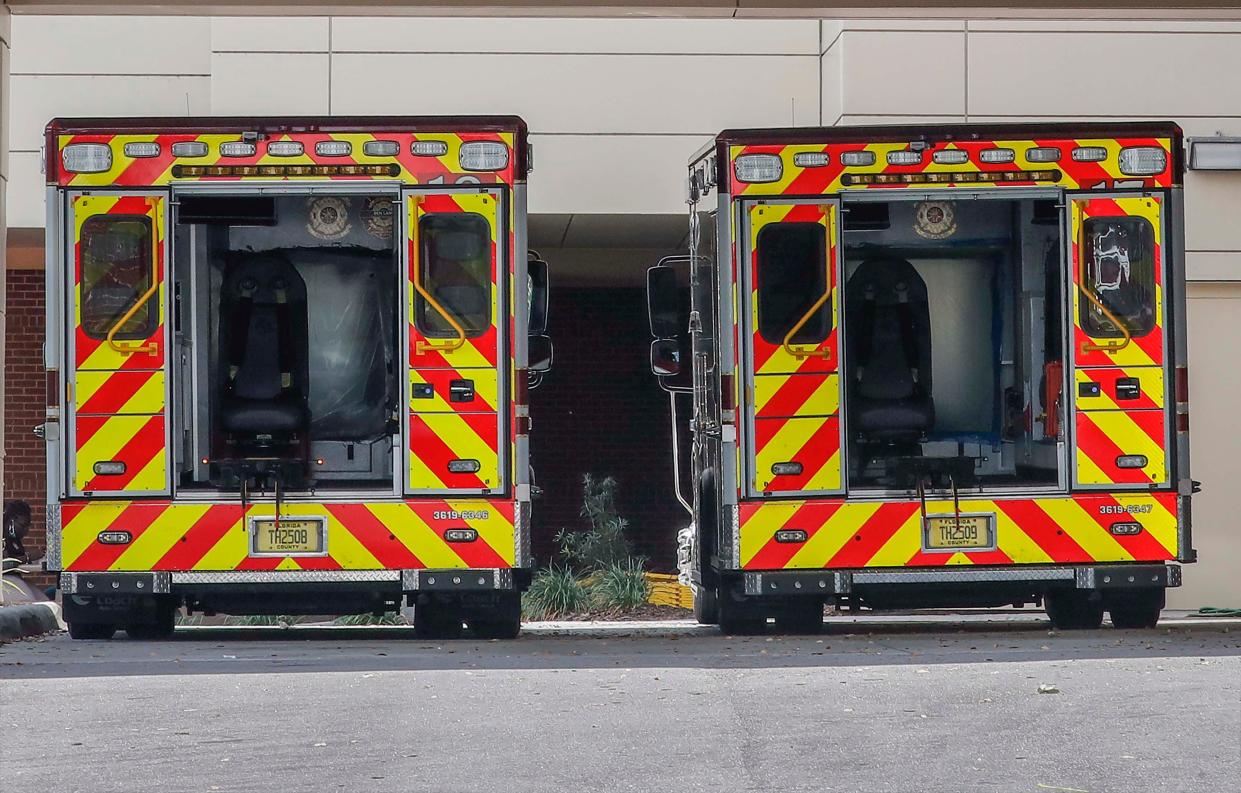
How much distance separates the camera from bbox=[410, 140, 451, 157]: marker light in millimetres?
11078

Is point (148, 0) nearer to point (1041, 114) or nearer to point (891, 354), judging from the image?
point (891, 354)

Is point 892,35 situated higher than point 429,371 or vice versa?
point 892,35

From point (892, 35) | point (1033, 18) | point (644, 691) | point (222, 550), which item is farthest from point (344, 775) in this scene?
point (892, 35)

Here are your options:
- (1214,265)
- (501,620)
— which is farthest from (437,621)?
(1214,265)

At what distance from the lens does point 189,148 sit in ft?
36.3

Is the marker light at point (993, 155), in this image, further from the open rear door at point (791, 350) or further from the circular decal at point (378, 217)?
the circular decal at point (378, 217)

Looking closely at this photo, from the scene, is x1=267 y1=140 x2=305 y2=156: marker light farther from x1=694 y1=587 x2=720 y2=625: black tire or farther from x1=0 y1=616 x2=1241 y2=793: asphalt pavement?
x1=694 y1=587 x2=720 y2=625: black tire

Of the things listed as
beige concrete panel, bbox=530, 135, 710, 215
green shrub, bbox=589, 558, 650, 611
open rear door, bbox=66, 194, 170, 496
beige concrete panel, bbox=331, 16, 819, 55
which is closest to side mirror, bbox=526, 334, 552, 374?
open rear door, bbox=66, 194, 170, 496

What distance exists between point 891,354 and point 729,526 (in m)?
1.93

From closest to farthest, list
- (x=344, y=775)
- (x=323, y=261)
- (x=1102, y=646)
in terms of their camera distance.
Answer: (x=344, y=775)
(x=1102, y=646)
(x=323, y=261)

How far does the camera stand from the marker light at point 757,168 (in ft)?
36.9

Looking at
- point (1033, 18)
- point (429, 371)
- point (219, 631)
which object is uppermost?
point (1033, 18)

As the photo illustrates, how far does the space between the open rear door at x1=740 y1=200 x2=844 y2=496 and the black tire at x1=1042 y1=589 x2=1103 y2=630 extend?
185 centimetres

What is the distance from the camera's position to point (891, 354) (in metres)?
12.5
